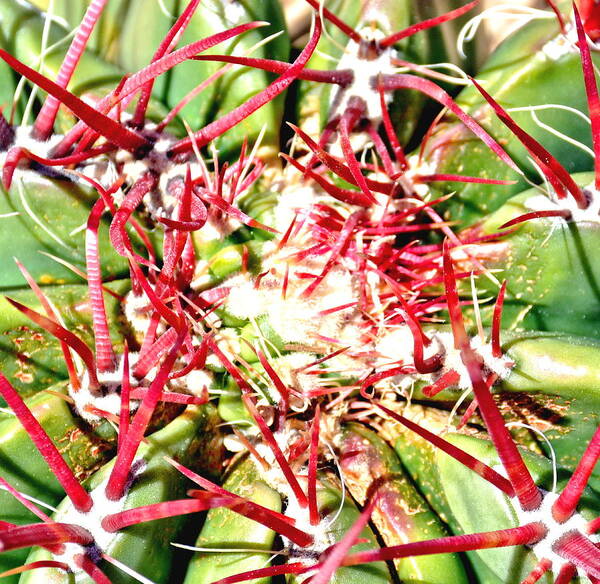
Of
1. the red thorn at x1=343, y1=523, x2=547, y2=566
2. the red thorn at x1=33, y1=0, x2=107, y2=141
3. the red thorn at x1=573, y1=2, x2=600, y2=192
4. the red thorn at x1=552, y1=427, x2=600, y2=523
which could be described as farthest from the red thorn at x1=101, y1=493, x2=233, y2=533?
the red thorn at x1=573, y1=2, x2=600, y2=192

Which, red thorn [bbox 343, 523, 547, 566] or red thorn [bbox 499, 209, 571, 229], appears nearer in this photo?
red thorn [bbox 343, 523, 547, 566]

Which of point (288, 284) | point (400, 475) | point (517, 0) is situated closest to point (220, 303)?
point (288, 284)

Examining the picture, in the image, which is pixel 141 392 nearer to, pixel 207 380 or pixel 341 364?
pixel 207 380

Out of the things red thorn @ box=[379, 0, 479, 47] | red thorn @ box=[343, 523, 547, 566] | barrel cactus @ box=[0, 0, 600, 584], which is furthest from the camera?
red thorn @ box=[379, 0, 479, 47]

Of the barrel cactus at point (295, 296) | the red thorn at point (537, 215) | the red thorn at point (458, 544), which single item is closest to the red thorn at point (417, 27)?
the barrel cactus at point (295, 296)

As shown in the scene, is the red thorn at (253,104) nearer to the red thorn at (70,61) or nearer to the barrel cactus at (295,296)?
the barrel cactus at (295,296)

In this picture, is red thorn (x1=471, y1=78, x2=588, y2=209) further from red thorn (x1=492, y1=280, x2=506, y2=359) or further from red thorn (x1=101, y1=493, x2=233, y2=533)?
red thorn (x1=101, y1=493, x2=233, y2=533)

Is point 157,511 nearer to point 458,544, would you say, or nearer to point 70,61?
point 458,544

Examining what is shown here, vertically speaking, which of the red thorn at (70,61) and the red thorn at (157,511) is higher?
the red thorn at (70,61)

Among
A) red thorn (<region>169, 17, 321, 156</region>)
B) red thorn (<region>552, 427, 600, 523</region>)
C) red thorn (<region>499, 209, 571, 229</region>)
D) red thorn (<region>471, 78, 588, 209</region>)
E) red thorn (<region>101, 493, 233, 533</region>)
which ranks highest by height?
red thorn (<region>169, 17, 321, 156</region>)

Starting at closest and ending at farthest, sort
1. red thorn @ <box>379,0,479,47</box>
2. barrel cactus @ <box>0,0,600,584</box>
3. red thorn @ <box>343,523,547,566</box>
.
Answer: red thorn @ <box>343,523,547,566</box> < barrel cactus @ <box>0,0,600,584</box> < red thorn @ <box>379,0,479,47</box>
